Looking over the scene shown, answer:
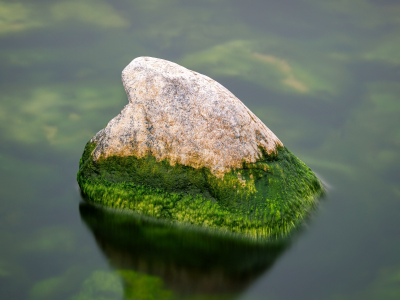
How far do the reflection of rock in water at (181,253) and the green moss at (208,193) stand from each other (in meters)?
0.18

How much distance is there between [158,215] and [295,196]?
6.17ft

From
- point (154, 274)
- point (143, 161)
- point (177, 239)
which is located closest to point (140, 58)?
point (143, 161)

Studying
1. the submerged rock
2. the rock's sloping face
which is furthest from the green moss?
the rock's sloping face

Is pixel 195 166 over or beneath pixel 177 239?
over

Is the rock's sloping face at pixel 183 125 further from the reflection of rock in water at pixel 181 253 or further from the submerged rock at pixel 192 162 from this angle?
the reflection of rock in water at pixel 181 253

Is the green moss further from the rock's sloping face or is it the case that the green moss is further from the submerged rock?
the rock's sloping face

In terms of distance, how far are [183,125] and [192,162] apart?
511mm

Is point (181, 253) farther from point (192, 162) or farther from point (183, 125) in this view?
point (183, 125)

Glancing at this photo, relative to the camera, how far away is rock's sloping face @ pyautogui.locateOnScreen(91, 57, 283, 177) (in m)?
6.08

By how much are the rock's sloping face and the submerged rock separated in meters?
0.01

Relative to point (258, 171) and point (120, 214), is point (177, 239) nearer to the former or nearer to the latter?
point (120, 214)

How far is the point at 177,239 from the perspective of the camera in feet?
19.5

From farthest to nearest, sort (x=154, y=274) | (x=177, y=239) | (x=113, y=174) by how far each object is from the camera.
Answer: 1. (x=113, y=174)
2. (x=177, y=239)
3. (x=154, y=274)

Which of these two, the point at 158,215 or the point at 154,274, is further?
the point at 158,215
